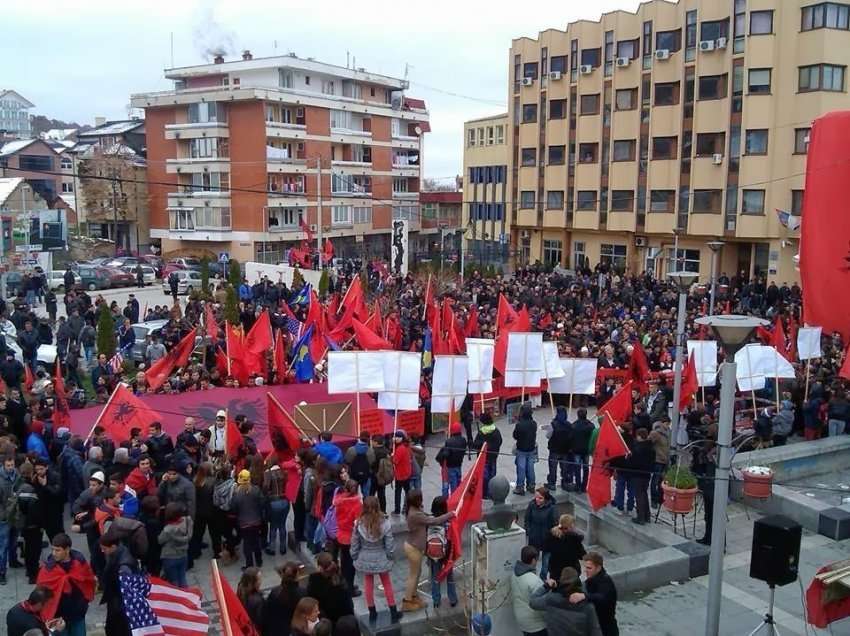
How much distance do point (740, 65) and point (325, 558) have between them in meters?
38.6

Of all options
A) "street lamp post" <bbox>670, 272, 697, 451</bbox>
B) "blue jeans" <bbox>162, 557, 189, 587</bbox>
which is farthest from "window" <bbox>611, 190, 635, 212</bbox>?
"blue jeans" <bbox>162, 557, 189, 587</bbox>

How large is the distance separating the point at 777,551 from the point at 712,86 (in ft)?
122

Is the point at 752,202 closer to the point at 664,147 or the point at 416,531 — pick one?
the point at 664,147

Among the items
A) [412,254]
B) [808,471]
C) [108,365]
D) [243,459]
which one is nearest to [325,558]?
[243,459]

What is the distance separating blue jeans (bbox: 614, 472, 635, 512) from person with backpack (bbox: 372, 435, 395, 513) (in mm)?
3462

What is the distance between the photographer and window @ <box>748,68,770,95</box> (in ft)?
129

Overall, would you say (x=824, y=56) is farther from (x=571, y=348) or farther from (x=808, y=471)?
(x=808, y=471)

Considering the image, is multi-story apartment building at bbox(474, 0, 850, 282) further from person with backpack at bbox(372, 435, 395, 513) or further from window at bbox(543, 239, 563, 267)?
person with backpack at bbox(372, 435, 395, 513)

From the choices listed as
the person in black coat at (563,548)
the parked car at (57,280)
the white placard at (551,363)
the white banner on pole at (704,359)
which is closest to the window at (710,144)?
the white banner on pole at (704,359)

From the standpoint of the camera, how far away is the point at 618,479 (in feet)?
41.8

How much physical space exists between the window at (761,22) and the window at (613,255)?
13.6 meters

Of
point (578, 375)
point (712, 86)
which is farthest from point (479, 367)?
point (712, 86)

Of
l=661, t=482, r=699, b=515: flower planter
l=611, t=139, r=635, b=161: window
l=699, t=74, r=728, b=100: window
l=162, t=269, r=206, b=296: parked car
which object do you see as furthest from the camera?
l=611, t=139, r=635, b=161: window

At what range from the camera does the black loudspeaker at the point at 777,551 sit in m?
8.88
